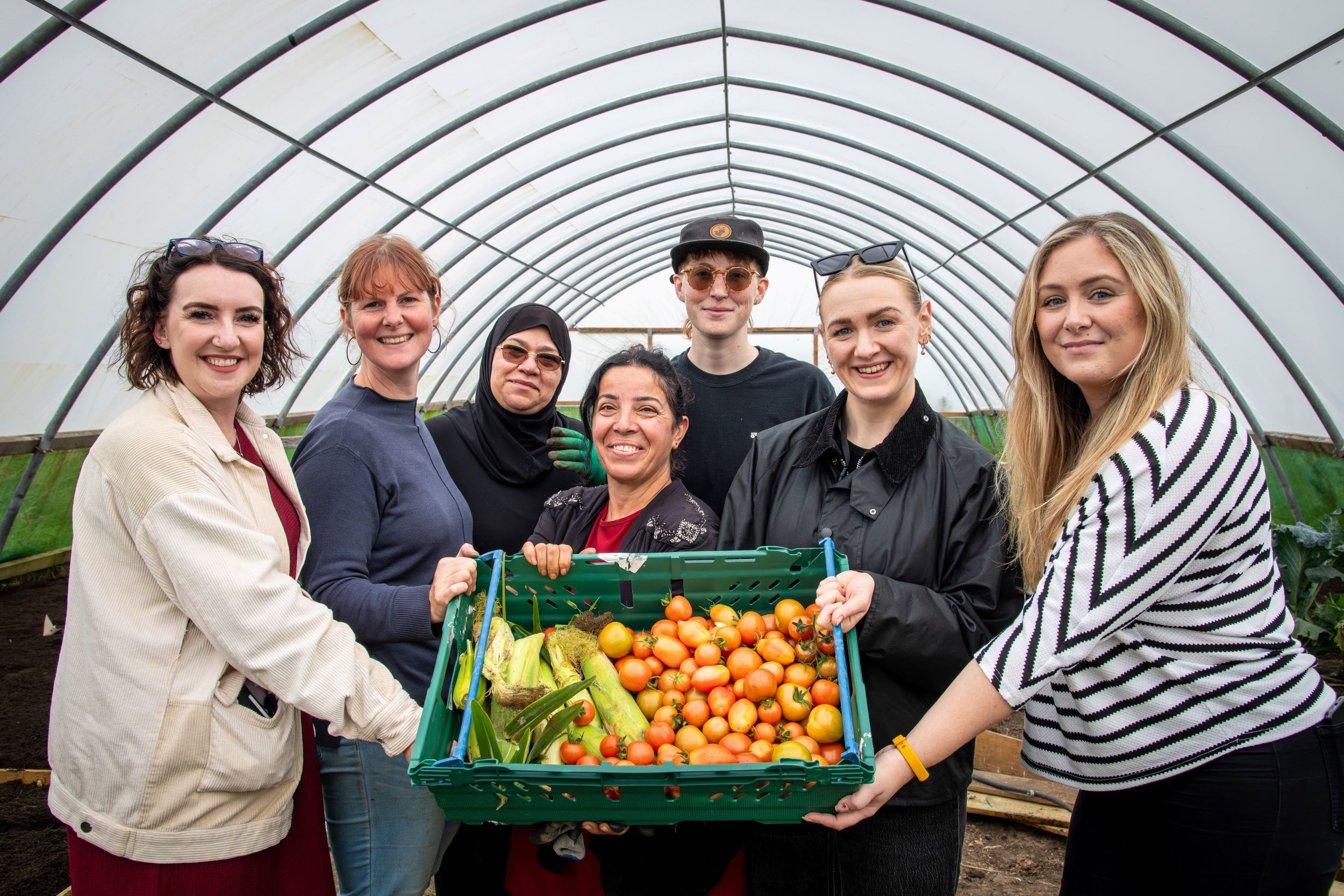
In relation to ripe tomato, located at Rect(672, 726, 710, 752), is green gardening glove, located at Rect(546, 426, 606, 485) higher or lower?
higher

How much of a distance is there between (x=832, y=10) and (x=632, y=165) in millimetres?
4715

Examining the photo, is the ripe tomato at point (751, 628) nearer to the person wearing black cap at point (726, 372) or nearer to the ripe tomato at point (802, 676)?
the ripe tomato at point (802, 676)

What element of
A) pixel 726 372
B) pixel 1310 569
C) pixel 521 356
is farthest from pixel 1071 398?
pixel 1310 569

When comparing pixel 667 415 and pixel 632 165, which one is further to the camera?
pixel 632 165

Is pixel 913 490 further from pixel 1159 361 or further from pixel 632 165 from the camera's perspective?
pixel 632 165

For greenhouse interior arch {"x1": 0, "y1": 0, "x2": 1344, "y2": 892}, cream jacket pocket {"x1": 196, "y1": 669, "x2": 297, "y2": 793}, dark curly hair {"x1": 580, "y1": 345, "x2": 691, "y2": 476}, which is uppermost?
greenhouse interior arch {"x1": 0, "y1": 0, "x2": 1344, "y2": 892}

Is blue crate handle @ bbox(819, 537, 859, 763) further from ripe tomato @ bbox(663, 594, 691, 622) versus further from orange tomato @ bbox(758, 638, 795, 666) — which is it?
ripe tomato @ bbox(663, 594, 691, 622)

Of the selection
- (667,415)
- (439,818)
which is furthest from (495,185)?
(439,818)

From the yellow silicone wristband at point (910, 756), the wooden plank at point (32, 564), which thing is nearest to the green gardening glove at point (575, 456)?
the yellow silicone wristband at point (910, 756)

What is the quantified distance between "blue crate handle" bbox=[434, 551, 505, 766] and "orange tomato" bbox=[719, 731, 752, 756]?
0.27 meters

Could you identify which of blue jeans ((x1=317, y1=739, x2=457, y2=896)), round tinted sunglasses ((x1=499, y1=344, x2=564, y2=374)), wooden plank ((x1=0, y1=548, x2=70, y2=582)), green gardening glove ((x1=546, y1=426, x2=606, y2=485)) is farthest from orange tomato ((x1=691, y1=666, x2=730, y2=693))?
wooden plank ((x1=0, y1=548, x2=70, y2=582))

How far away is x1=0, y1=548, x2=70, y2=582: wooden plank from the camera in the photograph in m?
7.95

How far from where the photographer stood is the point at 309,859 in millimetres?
2205

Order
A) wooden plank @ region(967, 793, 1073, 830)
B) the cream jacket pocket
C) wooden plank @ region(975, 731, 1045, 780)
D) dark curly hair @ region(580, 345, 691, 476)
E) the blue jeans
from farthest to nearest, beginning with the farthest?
wooden plank @ region(975, 731, 1045, 780), wooden plank @ region(967, 793, 1073, 830), dark curly hair @ region(580, 345, 691, 476), the blue jeans, the cream jacket pocket
